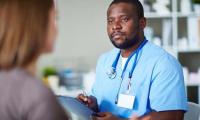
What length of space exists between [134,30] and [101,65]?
283 millimetres

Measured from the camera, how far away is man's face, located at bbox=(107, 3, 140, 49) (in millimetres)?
1900

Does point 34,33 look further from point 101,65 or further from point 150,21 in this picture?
Result: point 150,21

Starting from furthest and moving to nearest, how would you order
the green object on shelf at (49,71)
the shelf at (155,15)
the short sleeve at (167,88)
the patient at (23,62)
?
the green object on shelf at (49,71) → the shelf at (155,15) → the short sleeve at (167,88) → the patient at (23,62)

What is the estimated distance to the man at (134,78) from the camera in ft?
5.64

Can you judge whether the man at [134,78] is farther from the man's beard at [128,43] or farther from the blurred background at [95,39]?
the blurred background at [95,39]

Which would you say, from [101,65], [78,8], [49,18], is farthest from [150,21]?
[49,18]

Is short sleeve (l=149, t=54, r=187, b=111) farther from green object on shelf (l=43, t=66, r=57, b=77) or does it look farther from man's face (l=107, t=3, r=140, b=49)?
green object on shelf (l=43, t=66, r=57, b=77)

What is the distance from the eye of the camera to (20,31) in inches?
35.0

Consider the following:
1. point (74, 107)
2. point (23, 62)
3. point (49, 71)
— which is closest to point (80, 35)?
point (49, 71)

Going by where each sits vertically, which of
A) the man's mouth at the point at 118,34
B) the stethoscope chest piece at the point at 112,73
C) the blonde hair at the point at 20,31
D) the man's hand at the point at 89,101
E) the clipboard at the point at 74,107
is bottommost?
the man's hand at the point at 89,101

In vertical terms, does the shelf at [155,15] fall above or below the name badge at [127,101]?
above

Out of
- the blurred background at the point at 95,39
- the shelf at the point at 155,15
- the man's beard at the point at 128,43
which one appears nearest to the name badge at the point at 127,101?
the man's beard at the point at 128,43

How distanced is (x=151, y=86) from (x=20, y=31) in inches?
38.7

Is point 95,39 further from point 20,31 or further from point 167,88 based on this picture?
point 20,31
